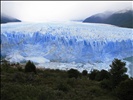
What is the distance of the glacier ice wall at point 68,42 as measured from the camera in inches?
691

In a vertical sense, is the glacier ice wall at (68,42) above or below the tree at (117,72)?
above

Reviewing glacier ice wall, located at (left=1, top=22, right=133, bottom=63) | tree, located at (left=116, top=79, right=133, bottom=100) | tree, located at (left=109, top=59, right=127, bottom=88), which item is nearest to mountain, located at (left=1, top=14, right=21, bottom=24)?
glacier ice wall, located at (left=1, top=22, right=133, bottom=63)

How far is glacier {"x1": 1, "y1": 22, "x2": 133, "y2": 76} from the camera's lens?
57.5ft

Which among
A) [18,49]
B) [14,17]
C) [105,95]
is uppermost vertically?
[14,17]

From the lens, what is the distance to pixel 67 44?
18.2 meters

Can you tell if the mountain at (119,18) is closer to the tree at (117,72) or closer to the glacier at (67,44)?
the glacier at (67,44)

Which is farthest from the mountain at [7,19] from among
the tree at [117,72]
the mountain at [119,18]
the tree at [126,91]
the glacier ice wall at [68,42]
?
the tree at [126,91]

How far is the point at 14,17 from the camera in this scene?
2686 centimetres

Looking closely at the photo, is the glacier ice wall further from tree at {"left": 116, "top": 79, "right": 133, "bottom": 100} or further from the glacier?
tree at {"left": 116, "top": 79, "right": 133, "bottom": 100}

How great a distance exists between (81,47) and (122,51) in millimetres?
3090

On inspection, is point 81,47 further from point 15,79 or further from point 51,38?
point 15,79

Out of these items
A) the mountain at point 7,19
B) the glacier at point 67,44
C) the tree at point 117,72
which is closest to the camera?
the tree at point 117,72

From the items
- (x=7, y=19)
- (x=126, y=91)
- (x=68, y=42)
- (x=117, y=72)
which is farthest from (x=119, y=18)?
(x=126, y=91)

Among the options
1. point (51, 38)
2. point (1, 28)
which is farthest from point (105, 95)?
point (1, 28)
